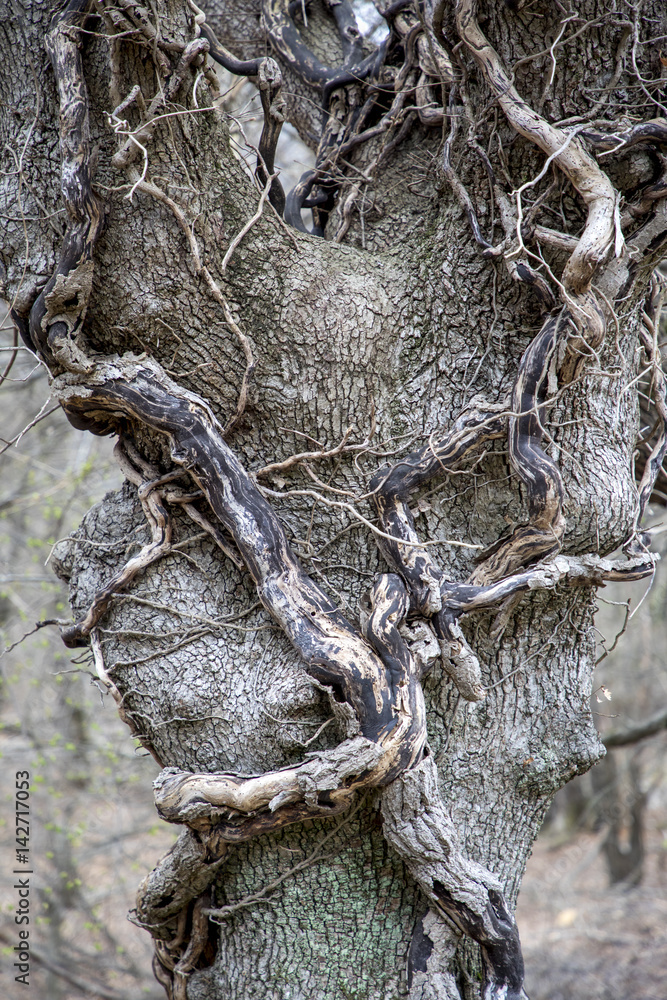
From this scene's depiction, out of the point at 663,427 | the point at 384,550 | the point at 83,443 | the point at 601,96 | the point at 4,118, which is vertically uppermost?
the point at 4,118

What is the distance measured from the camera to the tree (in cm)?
193

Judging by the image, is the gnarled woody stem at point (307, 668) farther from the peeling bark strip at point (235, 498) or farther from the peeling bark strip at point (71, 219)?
the peeling bark strip at point (71, 219)

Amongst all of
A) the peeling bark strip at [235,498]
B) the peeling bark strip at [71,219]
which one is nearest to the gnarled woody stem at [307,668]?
the peeling bark strip at [235,498]

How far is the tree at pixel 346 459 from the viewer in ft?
6.32

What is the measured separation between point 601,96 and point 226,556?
1801 millimetres

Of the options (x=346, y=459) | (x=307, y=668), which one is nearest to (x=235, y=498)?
(x=346, y=459)

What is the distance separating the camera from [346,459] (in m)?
2.19

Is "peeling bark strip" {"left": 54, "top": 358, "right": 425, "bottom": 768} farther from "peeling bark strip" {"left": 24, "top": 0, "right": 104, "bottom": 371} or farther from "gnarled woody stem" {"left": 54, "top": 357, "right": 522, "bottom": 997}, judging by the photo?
"peeling bark strip" {"left": 24, "top": 0, "right": 104, "bottom": 371}

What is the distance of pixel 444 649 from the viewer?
6.70 ft

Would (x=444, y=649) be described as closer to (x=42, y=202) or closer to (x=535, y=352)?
(x=535, y=352)

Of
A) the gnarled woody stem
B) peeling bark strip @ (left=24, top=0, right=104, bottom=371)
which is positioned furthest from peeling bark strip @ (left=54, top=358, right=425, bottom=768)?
peeling bark strip @ (left=24, top=0, right=104, bottom=371)

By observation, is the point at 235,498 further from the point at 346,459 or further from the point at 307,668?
the point at 307,668

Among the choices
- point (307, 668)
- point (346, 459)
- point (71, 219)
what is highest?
point (71, 219)

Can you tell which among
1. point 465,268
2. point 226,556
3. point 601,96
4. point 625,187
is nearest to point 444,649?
point 226,556
